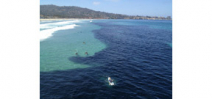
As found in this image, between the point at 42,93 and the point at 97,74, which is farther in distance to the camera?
the point at 97,74
